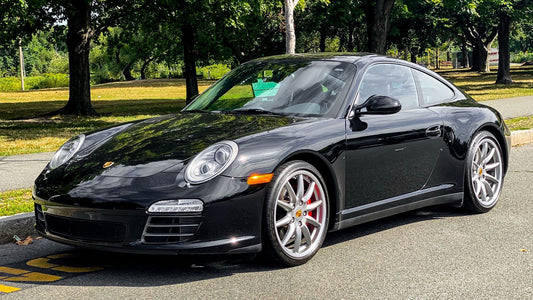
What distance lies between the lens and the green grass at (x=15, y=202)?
6.29 metres

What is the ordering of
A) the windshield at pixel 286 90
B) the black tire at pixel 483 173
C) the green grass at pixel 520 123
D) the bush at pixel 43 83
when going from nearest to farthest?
the windshield at pixel 286 90 < the black tire at pixel 483 173 < the green grass at pixel 520 123 < the bush at pixel 43 83

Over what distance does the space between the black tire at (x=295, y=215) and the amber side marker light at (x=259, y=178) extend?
51 millimetres

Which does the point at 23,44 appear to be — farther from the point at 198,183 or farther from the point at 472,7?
the point at 198,183

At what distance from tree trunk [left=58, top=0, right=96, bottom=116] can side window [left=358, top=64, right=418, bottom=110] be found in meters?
17.9

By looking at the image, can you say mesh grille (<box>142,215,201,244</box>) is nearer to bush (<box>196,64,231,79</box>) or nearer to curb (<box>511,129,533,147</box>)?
curb (<box>511,129,533,147</box>)

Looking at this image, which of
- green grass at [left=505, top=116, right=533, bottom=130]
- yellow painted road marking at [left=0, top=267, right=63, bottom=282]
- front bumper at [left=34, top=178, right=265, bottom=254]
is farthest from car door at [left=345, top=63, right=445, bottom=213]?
green grass at [left=505, top=116, right=533, bottom=130]

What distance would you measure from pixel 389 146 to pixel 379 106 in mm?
360

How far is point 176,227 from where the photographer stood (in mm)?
4164

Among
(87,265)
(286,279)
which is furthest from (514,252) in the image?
(87,265)

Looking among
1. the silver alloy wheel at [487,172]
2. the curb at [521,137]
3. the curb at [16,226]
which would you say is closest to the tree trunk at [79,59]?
the curb at [521,137]

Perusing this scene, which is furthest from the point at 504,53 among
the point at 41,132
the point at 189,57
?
the point at 41,132

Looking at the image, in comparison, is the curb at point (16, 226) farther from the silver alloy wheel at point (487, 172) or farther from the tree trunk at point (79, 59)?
the tree trunk at point (79, 59)

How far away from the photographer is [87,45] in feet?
73.3

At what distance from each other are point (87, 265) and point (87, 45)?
1865 centimetres
